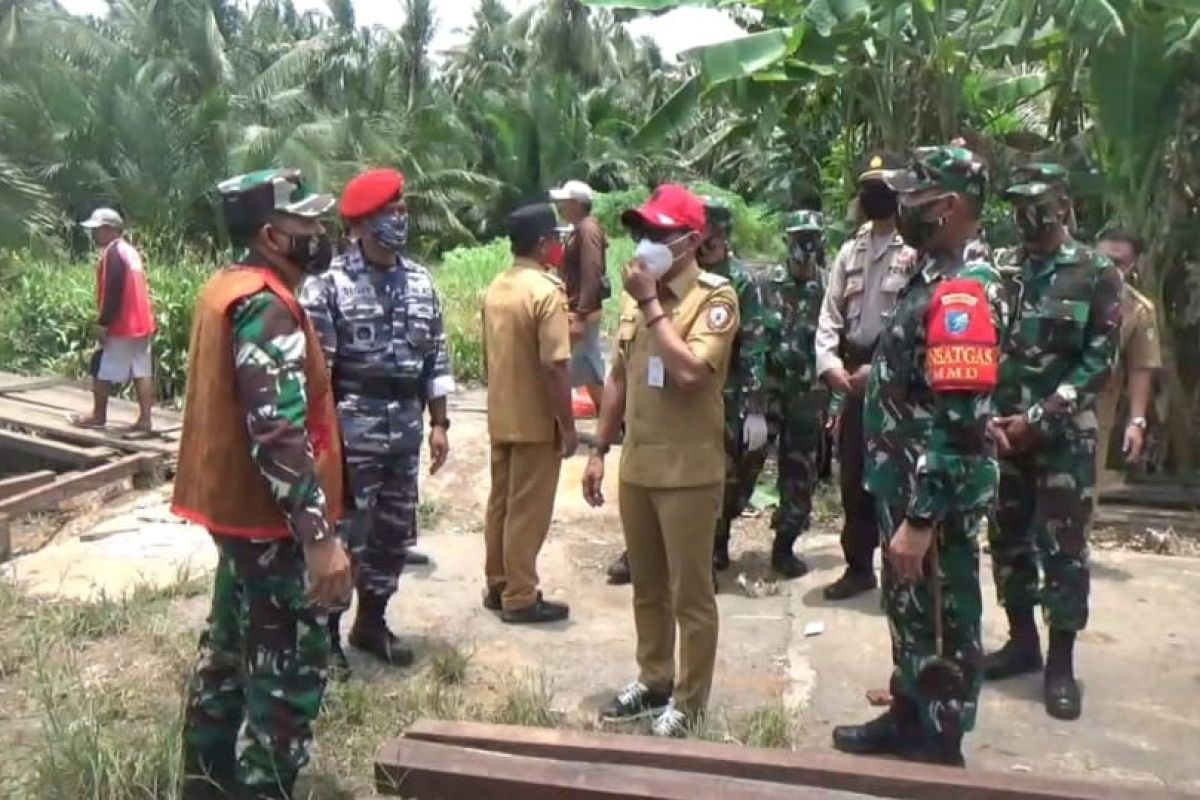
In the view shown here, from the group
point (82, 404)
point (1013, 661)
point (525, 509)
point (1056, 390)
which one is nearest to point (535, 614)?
point (525, 509)

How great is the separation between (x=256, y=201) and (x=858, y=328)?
293 centimetres

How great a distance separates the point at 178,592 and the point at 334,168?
16713 mm

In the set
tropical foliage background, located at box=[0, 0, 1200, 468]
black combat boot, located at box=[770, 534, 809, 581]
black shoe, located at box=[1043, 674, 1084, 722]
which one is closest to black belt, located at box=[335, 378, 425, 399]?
black combat boot, located at box=[770, 534, 809, 581]

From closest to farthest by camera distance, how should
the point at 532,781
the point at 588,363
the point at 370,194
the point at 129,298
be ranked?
the point at 532,781, the point at 370,194, the point at 588,363, the point at 129,298

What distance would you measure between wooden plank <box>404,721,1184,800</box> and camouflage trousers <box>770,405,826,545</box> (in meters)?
2.68

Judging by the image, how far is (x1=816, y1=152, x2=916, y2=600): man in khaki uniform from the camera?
538cm

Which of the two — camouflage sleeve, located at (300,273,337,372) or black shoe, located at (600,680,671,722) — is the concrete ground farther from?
camouflage sleeve, located at (300,273,337,372)

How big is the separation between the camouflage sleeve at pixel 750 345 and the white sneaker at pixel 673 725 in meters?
1.47

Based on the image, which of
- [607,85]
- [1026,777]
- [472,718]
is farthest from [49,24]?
[1026,777]

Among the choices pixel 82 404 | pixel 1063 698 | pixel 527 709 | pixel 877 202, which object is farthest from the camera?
pixel 82 404

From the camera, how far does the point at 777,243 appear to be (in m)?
24.1

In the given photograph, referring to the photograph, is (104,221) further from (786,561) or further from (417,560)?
(786,561)

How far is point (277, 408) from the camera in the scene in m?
3.23

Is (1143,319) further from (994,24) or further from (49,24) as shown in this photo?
(49,24)
